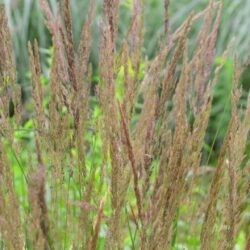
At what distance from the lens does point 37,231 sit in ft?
4.27

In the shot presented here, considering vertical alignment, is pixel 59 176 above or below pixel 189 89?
below

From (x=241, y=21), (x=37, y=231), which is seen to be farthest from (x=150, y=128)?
(x=241, y=21)

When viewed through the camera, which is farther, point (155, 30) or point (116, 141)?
point (155, 30)

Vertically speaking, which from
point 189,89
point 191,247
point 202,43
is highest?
point 202,43

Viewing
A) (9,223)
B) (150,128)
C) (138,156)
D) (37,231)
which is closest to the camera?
(37,231)

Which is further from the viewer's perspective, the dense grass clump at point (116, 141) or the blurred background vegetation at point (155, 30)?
the blurred background vegetation at point (155, 30)

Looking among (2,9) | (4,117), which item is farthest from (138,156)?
(2,9)

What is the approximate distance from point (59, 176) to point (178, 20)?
468 cm

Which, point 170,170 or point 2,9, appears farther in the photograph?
point 2,9

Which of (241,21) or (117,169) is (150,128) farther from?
(241,21)

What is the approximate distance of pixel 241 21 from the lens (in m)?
5.99

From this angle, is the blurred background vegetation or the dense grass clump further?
the blurred background vegetation

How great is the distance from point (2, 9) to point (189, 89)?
0.71 metres

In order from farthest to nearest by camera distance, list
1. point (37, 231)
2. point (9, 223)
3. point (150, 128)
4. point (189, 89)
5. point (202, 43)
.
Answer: point (189, 89)
point (202, 43)
point (150, 128)
point (9, 223)
point (37, 231)
